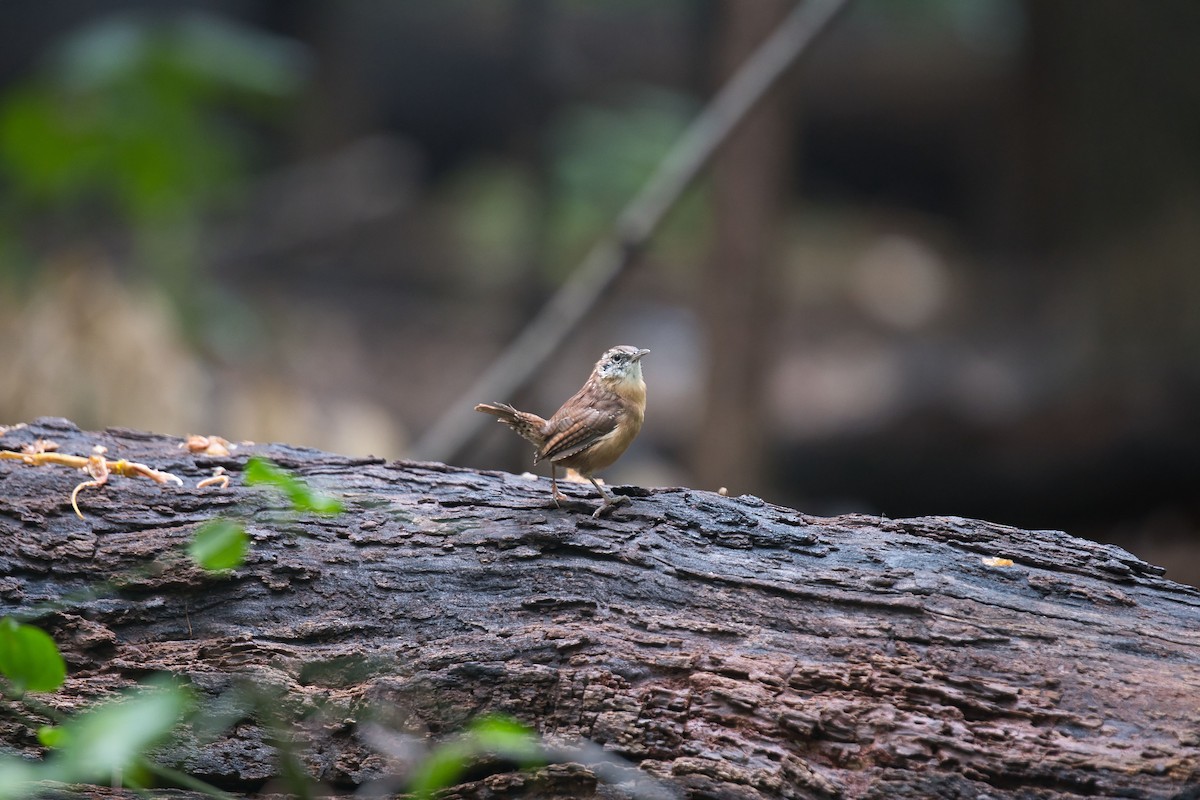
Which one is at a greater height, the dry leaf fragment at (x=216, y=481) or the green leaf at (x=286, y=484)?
the dry leaf fragment at (x=216, y=481)

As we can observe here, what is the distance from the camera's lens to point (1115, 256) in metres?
10.3

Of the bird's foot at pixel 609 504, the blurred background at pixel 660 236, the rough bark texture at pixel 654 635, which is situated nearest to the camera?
the rough bark texture at pixel 654 635

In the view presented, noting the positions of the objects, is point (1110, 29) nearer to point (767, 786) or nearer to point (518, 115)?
point (518, 115)

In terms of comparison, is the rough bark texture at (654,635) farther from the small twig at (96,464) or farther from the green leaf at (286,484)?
the green leaf at (286,484)

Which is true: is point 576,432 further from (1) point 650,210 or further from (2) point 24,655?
(1) point 650,210

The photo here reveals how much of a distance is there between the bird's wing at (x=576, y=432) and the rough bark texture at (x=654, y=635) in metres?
0.15

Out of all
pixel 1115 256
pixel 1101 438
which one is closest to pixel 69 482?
pixel 1101 438

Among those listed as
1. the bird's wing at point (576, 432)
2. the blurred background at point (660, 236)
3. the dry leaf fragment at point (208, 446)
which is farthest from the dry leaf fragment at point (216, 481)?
the blurred background at point (660, 236)

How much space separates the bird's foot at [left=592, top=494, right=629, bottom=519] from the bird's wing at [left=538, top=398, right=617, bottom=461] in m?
0.17

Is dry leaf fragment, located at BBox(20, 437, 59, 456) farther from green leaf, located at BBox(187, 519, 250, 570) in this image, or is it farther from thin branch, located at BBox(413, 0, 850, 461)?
thin branch, located at BBox(413, 0, 850, 461)

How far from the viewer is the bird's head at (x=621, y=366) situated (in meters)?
3.10

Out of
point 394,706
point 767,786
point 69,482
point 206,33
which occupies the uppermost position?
point 206,33

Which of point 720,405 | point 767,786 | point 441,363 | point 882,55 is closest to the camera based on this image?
point 767,786

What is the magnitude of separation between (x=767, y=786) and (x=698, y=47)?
40.3ft
